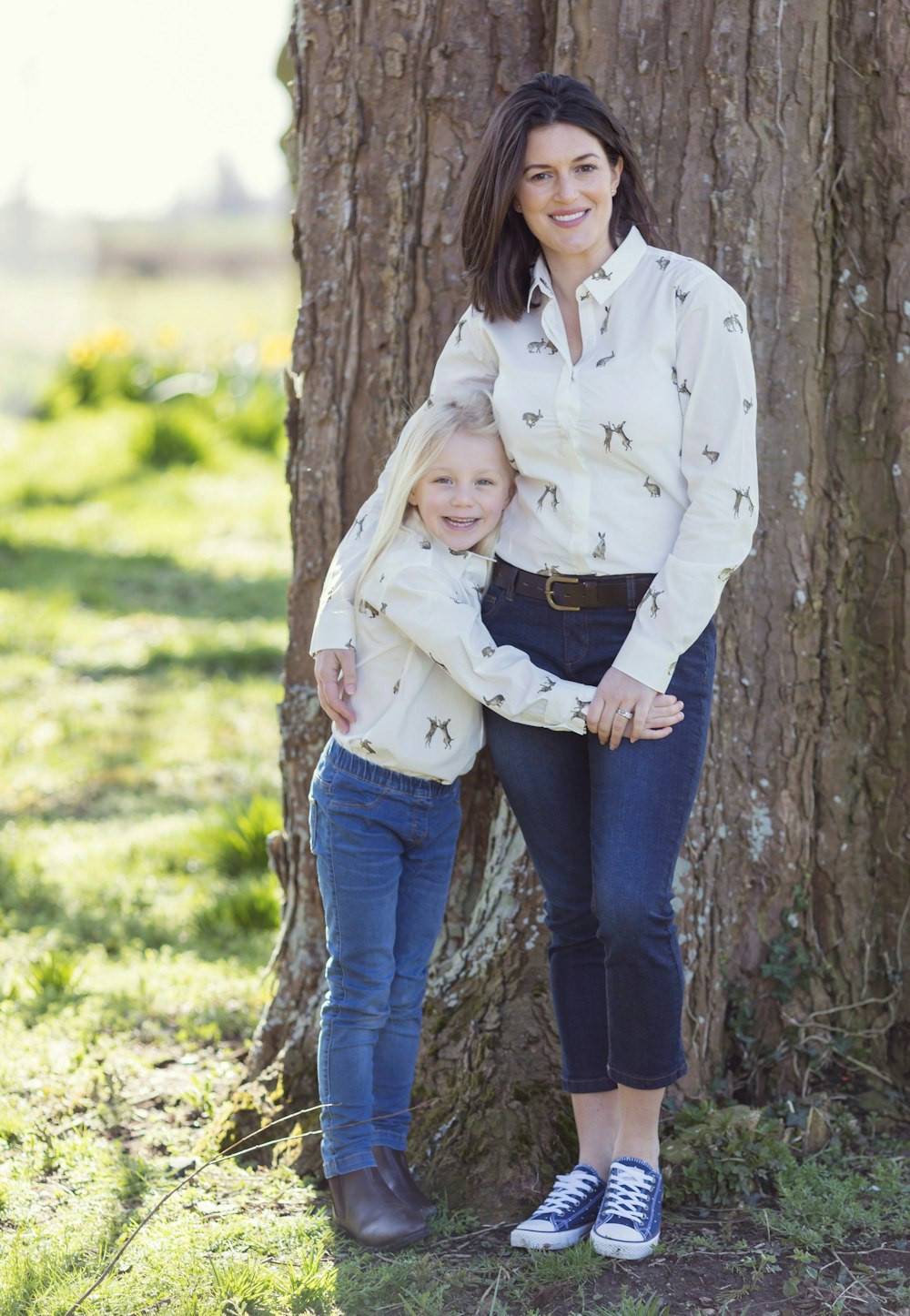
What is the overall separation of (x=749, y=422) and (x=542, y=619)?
1.76 feet

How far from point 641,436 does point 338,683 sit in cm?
79

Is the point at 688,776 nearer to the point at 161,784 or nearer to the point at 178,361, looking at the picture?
the point at 161,784

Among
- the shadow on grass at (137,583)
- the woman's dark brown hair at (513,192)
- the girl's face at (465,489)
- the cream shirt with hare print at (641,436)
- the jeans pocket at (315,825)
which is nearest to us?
the cream shirt with hare print at (641,436)

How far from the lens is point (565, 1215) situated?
2.61 metres

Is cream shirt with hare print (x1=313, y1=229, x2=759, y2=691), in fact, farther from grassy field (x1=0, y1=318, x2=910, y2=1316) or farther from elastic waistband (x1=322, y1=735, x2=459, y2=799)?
grassy field (x1=0, y1=318, x2=910, y2=1316)

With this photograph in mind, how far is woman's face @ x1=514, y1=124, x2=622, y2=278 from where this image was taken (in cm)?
250

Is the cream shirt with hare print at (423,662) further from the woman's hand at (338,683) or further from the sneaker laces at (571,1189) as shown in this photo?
the sneaker laces at (571,1189)

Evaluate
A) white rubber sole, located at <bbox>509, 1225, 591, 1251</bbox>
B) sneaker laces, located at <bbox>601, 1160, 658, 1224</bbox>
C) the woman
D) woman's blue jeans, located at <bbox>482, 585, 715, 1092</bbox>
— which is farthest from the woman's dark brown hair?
white rubber sole, located at <bbox>509, 1225, 591, 1251</bbox>

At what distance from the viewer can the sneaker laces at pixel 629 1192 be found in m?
2.56

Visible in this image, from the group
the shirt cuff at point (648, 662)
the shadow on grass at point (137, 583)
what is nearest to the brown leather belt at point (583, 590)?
the shirt cuff at point (648, 662)

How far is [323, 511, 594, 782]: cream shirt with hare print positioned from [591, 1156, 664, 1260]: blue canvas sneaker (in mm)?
852

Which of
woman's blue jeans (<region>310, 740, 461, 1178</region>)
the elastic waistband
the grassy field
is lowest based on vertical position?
the grassy field

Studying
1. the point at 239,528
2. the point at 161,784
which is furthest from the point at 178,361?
the point at 161,784

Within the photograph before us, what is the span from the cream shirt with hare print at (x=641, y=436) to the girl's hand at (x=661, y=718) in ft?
0.13
